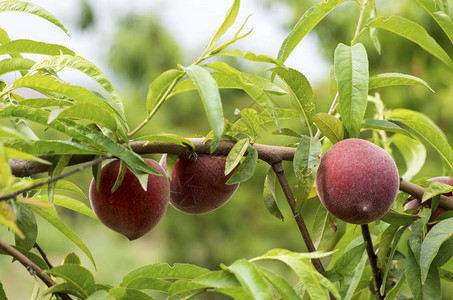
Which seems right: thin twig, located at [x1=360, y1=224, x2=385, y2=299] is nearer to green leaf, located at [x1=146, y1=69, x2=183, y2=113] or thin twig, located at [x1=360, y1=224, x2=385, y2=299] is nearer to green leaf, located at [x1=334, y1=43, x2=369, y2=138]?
green leaf, located at [x1=334, y1=43, x2=369, y2=138]

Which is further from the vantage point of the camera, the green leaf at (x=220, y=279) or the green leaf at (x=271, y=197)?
the green leaf at (x=271, y=197)

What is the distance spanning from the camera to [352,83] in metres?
0.46

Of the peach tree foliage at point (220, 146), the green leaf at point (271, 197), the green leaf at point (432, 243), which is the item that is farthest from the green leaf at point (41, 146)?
the green leaf at point (432, 243)

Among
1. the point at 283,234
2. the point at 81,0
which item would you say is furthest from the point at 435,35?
the point at 81,0

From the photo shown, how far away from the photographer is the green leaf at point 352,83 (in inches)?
18.0

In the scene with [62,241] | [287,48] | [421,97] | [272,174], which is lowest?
[62,241]

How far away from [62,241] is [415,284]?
5600 millimetres

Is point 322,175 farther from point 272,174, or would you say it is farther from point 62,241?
point 62,241

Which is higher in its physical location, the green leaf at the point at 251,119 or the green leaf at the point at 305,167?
the green leaf at the point at 251,119

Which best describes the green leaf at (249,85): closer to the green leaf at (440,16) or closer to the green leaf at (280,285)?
the green leaf at (280,285)

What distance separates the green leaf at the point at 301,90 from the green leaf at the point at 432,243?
0.15 m

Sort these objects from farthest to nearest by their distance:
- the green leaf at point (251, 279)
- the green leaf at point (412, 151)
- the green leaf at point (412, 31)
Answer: the green leaf at point (412, 151) < the green leaf at point (412, 31) < the green leaf at point (251, 279)

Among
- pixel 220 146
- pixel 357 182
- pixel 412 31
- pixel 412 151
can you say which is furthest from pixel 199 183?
pixel 412 151

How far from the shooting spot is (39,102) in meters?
0.42
